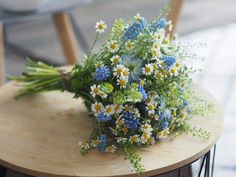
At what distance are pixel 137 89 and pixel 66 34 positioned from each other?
1138mm

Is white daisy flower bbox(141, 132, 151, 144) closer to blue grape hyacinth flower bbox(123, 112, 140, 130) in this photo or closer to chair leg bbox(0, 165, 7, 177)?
blue grape hyacinth flower bbox(123, 112, 140, 130)

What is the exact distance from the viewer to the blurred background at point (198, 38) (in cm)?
198

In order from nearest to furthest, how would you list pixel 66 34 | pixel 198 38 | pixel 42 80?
pixel 42 80, pixel 66 34, pixel 198 38

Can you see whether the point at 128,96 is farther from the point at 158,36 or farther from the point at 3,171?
the point at 3,171

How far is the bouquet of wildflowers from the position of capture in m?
0.99

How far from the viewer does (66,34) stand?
2064mm

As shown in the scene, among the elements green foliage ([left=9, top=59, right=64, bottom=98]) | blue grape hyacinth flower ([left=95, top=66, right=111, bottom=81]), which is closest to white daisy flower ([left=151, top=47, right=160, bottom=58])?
blue grape hyacinth flower ([left=95, top=66, right=111, bottom=81])

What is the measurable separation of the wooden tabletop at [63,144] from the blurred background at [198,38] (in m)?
0.68

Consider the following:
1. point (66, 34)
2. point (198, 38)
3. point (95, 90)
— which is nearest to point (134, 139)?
point (95, 90)

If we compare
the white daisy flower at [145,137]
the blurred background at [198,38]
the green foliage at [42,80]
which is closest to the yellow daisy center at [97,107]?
the white daisy flower at [145,137]

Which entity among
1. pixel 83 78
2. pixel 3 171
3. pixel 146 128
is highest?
pixel 83 78

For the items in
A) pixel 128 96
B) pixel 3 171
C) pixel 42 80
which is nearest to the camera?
pixel 128 96

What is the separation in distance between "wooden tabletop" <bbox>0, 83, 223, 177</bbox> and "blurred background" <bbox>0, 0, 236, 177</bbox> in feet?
2.23

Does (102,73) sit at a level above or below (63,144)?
above
